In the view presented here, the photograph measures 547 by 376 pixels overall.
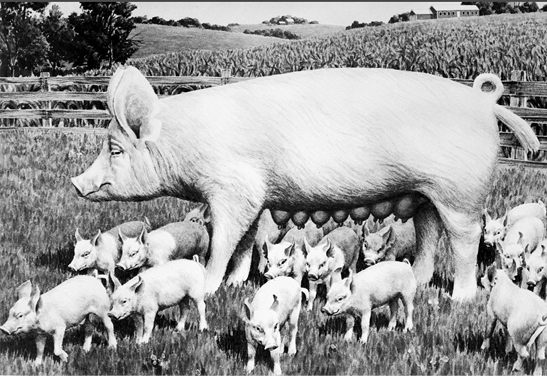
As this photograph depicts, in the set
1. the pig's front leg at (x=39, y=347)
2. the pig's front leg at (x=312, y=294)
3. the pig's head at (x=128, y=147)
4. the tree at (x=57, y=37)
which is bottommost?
the pig's front leg at (x=39, y=347)

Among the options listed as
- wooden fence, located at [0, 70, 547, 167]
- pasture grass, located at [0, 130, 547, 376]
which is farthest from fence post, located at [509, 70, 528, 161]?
pasture grass, located at [0, 130, 547, 376]

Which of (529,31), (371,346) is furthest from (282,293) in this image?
(529,31)

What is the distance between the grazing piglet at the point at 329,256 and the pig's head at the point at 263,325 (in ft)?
2.61

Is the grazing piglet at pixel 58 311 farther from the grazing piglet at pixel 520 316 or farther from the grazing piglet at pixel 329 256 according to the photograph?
the grazing piglet at pixel 520 316

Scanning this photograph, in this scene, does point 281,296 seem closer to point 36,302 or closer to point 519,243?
point 36,302

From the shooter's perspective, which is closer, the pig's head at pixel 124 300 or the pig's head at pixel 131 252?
the pig's head at pixel 124 300

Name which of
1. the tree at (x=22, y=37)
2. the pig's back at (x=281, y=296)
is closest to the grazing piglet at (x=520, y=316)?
the pig's back at (x=281, y=296)

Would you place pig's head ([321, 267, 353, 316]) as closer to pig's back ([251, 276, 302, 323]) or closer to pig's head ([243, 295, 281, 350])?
pig's back ([251, 276, 302, 323])

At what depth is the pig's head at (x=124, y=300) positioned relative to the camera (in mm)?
4500

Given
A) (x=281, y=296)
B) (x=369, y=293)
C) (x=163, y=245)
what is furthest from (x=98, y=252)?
(x=369, y=293)

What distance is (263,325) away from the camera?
160 inches

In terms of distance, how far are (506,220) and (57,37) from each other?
3.81 m

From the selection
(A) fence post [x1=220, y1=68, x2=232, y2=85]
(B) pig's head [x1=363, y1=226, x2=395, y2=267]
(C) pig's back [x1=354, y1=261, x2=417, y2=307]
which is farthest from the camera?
(A) fence post [x1=220, y1=68, x2=232, y2=85]

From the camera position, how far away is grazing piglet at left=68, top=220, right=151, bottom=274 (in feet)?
17.5
